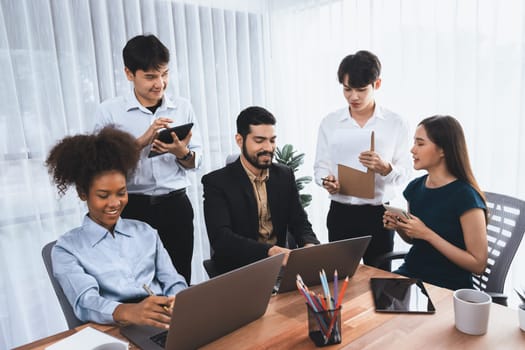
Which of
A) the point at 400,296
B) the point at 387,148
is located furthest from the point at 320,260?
the point at 387,148

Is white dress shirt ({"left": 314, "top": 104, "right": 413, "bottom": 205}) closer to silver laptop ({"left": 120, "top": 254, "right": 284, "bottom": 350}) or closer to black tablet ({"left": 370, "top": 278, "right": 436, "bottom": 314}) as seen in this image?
black tablet ({"left": 370, "top": 278, "right": 436, "bottom": 314})

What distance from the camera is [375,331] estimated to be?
3.37ft

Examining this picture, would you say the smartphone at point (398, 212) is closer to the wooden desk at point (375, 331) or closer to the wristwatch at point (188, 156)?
the wooden desk at point (375, 331)

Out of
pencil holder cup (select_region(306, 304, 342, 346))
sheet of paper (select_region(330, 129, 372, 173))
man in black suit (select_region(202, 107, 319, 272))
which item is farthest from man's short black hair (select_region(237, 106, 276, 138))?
pencil holder cup (select_region(306, 304, 342, 346))

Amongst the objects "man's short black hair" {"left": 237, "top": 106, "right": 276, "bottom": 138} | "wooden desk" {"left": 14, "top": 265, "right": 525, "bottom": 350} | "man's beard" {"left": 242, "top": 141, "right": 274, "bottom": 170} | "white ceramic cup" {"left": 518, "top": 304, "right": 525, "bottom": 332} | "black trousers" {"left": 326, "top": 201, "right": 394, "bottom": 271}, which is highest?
"man's short black hair" {"left": 237, "top": 106, "right": 276, "bottom": 138}

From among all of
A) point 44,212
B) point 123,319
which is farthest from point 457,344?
point 44,212

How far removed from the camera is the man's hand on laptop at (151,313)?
3.38 feet

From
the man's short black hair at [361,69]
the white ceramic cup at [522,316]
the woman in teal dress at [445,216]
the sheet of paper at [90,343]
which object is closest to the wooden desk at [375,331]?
the white ceramic cup at [522,316]

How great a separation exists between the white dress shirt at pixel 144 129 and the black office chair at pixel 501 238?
1.47 meters

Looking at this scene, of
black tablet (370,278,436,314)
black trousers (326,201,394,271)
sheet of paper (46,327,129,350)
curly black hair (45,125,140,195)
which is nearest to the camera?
sheet of paper (46,327,129,350)

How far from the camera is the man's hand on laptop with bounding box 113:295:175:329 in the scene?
1030 millimetres

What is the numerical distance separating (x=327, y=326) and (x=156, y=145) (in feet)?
3.99

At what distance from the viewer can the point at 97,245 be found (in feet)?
4.24

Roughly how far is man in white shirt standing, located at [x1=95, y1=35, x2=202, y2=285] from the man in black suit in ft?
1.02
